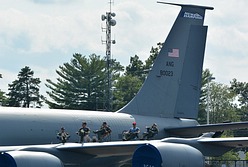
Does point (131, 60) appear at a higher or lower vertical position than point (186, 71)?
higher

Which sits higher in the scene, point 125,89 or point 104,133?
point 125,89

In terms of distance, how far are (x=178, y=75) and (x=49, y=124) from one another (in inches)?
379

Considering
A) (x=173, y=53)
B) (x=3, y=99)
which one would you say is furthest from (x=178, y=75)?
(x=3, y=99)

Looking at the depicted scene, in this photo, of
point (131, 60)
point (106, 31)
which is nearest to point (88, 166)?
point (106, 31)

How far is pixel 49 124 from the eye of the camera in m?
29.2

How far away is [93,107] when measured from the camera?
78375mm

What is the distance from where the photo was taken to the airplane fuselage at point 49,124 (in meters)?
27.7

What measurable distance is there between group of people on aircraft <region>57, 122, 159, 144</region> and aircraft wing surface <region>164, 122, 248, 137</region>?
135 cm

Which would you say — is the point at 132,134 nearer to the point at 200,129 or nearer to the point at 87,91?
the point at 200,129

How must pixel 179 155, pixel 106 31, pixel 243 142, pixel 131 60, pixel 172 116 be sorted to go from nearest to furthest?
pixel 179 155 < pixel 243 142 < pixel 172 116 < pixel 106 31 < pixel 131 60

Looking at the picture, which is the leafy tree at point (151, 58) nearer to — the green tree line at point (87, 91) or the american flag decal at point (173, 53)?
the green tree line at point (87, 91)

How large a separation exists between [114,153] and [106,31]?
1308 inches

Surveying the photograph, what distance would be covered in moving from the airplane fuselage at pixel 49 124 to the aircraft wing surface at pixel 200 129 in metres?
0.59

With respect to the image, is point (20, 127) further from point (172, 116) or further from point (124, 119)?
point (172, 116)
